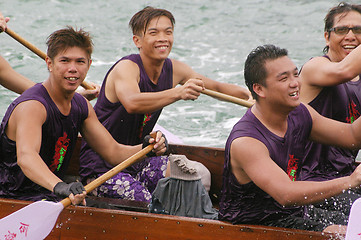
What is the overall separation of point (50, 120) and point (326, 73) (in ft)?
4.82

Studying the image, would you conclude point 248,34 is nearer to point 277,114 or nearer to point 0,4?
point 0,4

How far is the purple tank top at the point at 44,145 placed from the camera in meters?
3.22

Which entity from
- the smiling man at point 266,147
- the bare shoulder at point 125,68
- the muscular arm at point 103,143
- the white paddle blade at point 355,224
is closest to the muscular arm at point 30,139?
the muscular arm at point 103,143

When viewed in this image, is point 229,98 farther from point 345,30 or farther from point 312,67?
point 345,30

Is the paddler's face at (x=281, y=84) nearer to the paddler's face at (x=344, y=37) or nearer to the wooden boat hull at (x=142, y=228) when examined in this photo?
the wooden boat hull at (x=142, y=228)

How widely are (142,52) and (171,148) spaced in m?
0.62

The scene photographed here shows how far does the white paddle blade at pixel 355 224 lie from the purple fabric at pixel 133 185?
4.19ft

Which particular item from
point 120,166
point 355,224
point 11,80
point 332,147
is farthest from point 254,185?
point 11,80

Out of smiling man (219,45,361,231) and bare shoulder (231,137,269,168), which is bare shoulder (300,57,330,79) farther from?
bare shoulder (231,137,269,168)

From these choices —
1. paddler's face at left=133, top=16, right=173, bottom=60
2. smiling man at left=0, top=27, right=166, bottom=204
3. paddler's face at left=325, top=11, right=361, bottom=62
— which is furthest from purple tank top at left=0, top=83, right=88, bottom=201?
paddler's face at left=325, top=11, right=361, bottom=62

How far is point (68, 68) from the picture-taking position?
3.23 metres


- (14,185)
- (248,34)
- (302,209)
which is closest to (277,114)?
(302,209)

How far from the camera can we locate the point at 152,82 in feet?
12.8

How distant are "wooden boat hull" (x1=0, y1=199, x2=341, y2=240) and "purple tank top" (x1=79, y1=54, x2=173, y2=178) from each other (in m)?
0.59
